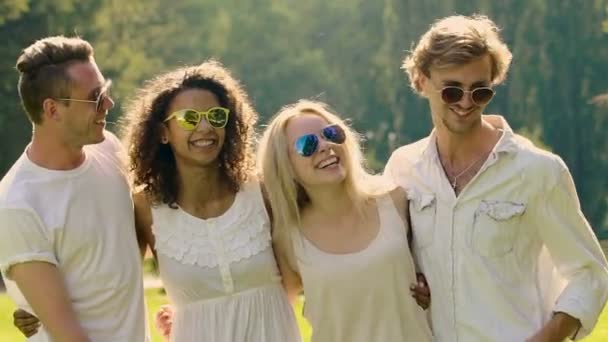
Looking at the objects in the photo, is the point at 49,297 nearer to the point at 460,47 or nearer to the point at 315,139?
the point at 315,139

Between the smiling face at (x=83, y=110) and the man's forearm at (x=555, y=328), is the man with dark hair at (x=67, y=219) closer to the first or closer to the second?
the smiling face at (x=83, y=110)

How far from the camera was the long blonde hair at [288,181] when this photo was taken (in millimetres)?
5480

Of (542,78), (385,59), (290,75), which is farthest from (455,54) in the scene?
(290,75)

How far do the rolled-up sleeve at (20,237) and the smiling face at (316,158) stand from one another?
120 cm

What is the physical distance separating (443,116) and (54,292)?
1806mm

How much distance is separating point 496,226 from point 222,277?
125 cm

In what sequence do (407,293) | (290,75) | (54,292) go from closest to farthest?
(54,292)
(407,293)
(290,75)

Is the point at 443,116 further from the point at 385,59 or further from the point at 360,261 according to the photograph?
the point at 385,59

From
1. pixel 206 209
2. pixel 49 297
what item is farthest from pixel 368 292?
pixel 49 297

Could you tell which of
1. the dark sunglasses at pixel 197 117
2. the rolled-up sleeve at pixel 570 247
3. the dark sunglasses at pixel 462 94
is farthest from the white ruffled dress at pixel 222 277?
the rolled-up sleeve at pixel 570 247

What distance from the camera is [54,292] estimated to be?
16.4ft

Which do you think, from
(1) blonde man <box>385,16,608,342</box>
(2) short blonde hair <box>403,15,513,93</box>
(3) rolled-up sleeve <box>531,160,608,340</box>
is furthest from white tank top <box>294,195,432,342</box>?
(2) short blonde hair <box>403,15,513,93</box>

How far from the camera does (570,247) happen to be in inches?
198

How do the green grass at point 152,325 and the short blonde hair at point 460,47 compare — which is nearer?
the short blonde hair at point 460,47
